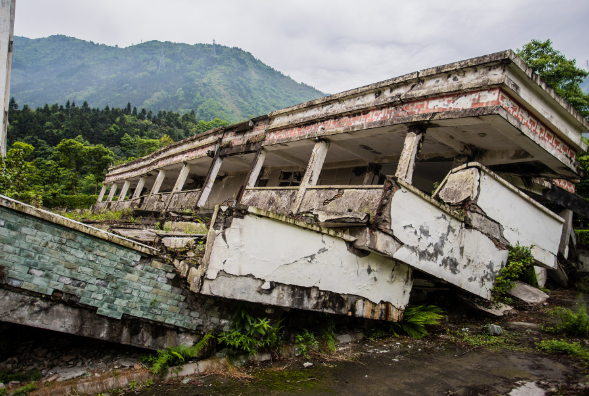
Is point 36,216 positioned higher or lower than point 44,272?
higher

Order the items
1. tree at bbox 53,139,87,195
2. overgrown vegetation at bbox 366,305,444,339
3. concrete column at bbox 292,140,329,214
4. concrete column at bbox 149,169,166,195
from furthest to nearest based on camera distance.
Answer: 1. tree at bbox 53,139,87,195
2. concrete column at bbox 149,169,166,195
3. concrete column at bbox 292,140,329,214
4. overgrown vegetation at bbox 366,305,444,339

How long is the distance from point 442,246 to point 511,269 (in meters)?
1.79

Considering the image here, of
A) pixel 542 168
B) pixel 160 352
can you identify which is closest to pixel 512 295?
pixel 542 168

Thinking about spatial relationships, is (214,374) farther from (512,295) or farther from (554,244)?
(554,244)

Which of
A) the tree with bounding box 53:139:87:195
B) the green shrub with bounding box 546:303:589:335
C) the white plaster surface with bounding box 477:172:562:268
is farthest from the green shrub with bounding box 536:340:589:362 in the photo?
the tree with bounding box 53:139:87:195

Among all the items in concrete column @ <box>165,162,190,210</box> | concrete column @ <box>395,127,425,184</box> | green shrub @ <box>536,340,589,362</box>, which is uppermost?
concrete column @ <box>395,127,425,184</box>

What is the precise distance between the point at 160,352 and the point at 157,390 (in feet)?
1.43

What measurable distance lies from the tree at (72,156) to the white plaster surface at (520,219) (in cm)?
3553

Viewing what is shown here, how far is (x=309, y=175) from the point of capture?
7.47 meters

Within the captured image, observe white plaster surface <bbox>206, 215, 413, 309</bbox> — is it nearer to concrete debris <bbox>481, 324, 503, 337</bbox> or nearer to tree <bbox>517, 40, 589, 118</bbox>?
concrete debris <bbox>481, 324, 503, 337</bbox>

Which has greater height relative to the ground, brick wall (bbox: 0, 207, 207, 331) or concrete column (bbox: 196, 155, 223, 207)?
concrete column (bbox: 196, 155, 223, 207)

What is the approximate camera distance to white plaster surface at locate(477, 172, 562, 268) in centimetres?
568

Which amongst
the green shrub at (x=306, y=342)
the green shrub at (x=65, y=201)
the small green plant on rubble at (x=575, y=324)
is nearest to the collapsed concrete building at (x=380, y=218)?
the green shrub at (x=306, y=342)

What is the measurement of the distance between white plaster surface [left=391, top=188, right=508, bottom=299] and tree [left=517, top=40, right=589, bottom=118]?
13.6m
